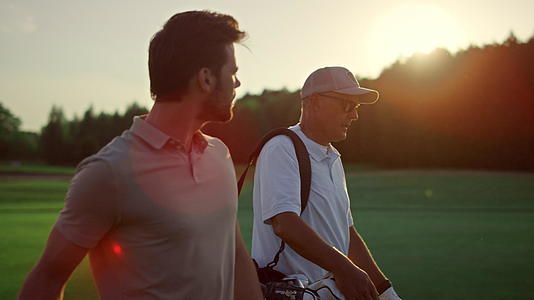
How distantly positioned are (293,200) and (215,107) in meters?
1.10

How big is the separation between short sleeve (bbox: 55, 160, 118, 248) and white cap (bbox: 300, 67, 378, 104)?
80.9 inches

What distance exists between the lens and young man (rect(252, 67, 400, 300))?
3.46 m

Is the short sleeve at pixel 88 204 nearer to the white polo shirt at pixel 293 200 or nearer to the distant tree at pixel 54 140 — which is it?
the white polo shirt at pixel 293 200

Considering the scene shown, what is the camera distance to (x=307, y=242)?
3.45 metres

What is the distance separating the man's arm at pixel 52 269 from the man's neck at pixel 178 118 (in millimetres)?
501

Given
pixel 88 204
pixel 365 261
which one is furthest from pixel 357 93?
pixel 88 204

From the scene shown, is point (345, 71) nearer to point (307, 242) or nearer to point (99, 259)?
point (307, 242)

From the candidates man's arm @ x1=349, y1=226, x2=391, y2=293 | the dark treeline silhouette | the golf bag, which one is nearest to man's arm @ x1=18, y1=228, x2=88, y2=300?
the golf bag

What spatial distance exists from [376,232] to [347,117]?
39.1ft

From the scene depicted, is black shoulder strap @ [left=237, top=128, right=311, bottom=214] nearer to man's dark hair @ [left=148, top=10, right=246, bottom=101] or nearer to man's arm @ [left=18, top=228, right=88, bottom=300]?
man's dark hair @ [left=148, top=10, right=246, bottom=101]

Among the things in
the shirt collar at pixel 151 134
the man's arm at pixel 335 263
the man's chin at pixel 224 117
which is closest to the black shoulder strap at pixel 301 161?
the man's arm at pixel 335 263

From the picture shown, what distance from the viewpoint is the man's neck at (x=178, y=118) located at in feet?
8.17

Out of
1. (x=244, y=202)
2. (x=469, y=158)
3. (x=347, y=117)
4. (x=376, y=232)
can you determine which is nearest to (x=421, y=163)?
(x=469, y=158)

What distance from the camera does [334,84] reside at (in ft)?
13.4
